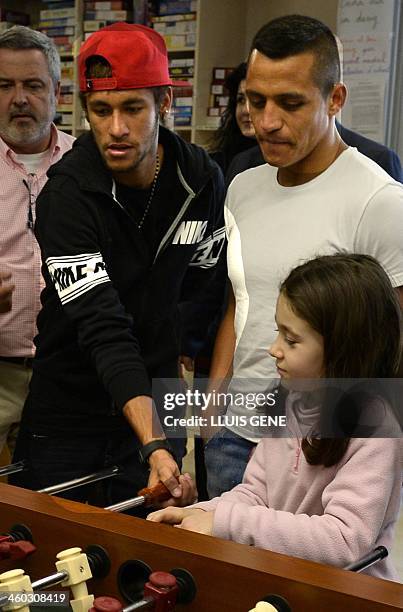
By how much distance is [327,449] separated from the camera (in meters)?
1.48

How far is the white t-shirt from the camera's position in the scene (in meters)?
1.70

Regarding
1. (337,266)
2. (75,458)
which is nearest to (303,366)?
(337,266)

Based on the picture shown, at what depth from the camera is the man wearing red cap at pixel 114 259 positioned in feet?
6.24

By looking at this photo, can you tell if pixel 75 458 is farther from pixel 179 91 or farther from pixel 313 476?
pixel 179 91

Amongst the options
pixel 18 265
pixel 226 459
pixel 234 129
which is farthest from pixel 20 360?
pixel 234 129

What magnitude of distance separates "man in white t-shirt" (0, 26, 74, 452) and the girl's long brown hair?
1.17m

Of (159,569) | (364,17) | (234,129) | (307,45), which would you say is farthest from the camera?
(364,17)

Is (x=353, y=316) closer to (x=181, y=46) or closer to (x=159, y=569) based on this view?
(x=159, y=569)

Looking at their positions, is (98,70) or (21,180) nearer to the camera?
(98,70)

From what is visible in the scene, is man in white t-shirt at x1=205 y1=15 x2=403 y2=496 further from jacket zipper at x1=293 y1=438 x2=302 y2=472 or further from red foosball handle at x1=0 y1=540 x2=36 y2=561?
red foosball handle at x1=0 y1=540 x2=36 y2=561

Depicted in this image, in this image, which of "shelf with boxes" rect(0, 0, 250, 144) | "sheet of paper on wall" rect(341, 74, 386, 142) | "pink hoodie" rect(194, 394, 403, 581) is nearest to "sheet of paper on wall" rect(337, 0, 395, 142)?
"sheet of paper on wall" rect(341, 74, 386, 142)

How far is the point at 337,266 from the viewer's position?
1546mm

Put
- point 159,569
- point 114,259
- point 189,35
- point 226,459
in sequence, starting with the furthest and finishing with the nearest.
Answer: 1. point 189,35
2. point 114,259
3. point 226,459
4. point 159,569

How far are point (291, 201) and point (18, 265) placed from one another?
107 centimetres
